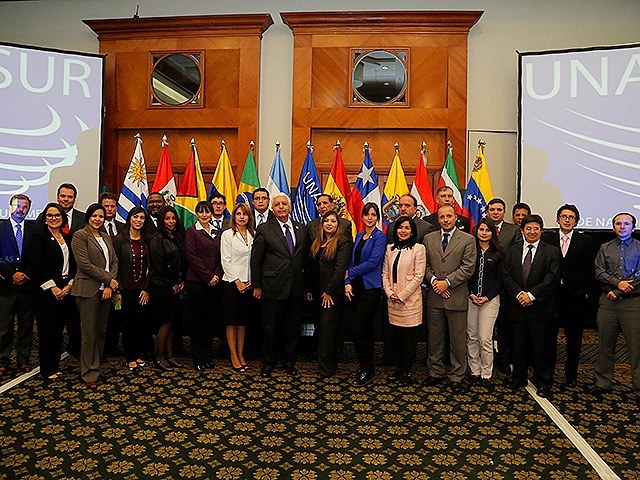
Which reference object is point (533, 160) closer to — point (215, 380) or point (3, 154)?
point (215, 380)

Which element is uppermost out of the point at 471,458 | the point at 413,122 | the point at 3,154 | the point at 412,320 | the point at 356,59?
the point at 356,59

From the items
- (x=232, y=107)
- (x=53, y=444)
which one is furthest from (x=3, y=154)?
(x=53, y=444)

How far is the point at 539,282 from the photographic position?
Answer: 411 centimetres

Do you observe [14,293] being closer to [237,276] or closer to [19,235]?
[19,235]

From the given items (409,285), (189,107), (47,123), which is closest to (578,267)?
(409,285)

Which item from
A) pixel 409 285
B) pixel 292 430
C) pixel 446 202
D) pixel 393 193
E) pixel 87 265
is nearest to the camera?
pixel 292 430

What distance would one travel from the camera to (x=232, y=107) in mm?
7367

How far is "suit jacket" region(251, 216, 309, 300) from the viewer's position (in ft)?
14.4

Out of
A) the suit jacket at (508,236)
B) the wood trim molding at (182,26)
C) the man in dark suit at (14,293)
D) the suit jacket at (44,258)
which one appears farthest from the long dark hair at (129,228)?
the wood trim molding at (182,26)

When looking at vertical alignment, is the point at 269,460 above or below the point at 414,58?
below

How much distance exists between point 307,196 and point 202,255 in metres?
2.16

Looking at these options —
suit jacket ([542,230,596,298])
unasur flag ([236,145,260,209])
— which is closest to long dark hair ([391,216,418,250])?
suit jacket ([542,230,596,298])

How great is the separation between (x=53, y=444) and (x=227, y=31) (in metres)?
5.83

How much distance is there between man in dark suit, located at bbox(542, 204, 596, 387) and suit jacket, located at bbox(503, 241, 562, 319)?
0.17 meters
